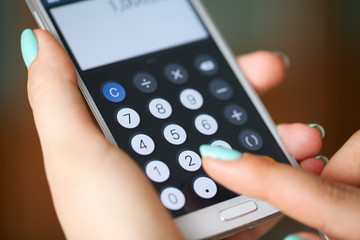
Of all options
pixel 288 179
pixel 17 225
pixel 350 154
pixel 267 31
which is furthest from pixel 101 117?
pixel 267 31

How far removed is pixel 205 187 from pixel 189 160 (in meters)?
0.04

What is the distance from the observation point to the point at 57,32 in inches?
20.5

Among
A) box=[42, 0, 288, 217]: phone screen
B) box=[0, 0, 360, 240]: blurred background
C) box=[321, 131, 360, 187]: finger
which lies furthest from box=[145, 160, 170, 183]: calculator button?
box=[0, 0, 360, 240]: blurred background

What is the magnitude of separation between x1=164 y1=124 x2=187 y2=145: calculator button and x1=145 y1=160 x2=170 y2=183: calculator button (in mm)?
35

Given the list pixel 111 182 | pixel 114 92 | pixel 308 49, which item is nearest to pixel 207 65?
pixel 114 92

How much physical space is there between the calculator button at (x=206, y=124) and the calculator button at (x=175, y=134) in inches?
0.9

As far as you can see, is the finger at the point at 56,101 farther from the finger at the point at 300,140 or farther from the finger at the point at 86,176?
the finger at the point at 300,140

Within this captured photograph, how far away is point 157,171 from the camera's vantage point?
0.48 m

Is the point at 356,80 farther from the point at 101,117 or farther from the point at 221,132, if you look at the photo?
the point at 101,117

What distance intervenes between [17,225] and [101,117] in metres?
0.57

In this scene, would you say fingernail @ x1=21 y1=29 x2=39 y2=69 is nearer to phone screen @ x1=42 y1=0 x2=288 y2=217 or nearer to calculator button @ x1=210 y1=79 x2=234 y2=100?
phone screen @ x1=42 y1=0 x2=288 y2=217

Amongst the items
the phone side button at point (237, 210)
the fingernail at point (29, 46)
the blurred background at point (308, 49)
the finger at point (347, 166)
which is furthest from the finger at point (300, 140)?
the blurred background at point (308, 49)

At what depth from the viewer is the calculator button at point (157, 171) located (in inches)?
18.6

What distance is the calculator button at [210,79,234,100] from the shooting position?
0.57 meters
